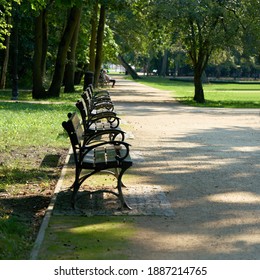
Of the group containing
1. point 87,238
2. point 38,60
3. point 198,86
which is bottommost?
point 198,86

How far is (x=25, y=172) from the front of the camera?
10508mm

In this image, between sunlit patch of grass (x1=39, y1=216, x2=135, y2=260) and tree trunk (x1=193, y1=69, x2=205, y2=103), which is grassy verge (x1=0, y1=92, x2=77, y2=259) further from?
tree trunk (x1=193, y1=69, x2=205, y2=103)

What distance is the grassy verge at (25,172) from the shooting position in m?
6.77

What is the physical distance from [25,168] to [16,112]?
9.58 meters

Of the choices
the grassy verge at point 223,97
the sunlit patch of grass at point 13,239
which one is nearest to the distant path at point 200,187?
the sunlit patch of grass at point 13,239

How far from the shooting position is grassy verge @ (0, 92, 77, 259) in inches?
267

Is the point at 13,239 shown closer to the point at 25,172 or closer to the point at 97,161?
the point at 97,161

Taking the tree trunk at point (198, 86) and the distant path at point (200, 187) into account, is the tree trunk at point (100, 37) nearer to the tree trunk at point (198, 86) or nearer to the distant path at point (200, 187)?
the tree trunk at point (198, 86)

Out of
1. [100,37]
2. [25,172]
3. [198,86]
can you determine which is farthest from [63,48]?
[25,172]

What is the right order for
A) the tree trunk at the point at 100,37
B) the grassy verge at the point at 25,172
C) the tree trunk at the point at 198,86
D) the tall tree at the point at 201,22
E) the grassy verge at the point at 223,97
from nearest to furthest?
1. the grassy verge at the point at 25,172
2. the tall tree at the point at 201,22
3. the grassy verge at the point at 223,97
4. the tree trunk at the point at 198,86
5. the tree trunk at the point at 100,37

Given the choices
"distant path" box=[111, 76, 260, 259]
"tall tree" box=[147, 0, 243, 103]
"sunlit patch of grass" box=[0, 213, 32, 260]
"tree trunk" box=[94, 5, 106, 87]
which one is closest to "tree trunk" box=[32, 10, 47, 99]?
"tall tree" box=[147, 0, 243, 103]

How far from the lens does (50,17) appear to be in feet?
124

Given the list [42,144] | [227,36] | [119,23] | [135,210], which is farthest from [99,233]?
[119,23]

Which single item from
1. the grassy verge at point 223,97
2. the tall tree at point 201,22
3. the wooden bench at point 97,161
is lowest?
the grassy verge at point 223,97
